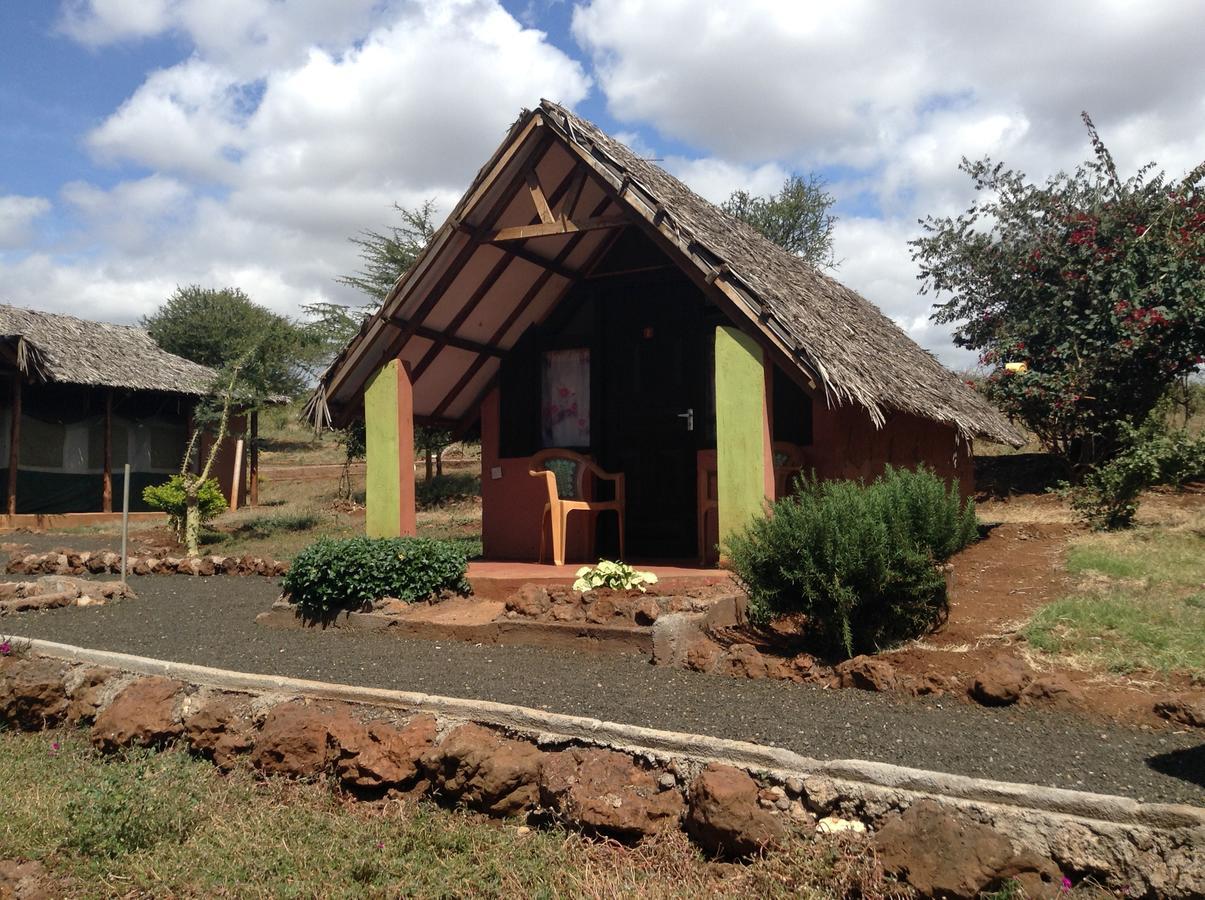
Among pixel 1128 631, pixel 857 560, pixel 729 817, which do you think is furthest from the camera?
pixel 1128 631

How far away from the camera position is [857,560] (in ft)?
19.1

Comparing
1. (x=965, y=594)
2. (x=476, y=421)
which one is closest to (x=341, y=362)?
(x=476, y=421)

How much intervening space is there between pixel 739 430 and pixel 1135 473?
19.7 ft

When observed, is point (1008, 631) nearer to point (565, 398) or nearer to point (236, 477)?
point (565, 398)

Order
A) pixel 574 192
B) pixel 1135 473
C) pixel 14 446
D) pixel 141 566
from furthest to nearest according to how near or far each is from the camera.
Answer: pixel 14 446 < pixel 141 566 < pixel 1135 473 < pixel 574 192

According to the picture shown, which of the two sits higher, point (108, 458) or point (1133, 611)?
point (108, 458)

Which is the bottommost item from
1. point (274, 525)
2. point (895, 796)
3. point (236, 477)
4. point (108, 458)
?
point (895, 796)

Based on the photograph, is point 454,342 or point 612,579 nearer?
point 612,579

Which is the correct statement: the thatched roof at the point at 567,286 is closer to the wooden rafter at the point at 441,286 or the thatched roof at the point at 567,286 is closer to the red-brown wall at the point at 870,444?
the wooden rafter at the point at 441,286

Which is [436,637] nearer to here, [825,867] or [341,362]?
[341,362]

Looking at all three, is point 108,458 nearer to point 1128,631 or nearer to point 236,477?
point 236,477

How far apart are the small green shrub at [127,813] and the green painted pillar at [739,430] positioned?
4518 mm

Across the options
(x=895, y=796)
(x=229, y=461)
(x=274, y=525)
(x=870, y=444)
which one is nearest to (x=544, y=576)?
(x=870, y=444)

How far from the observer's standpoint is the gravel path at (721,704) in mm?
4129
